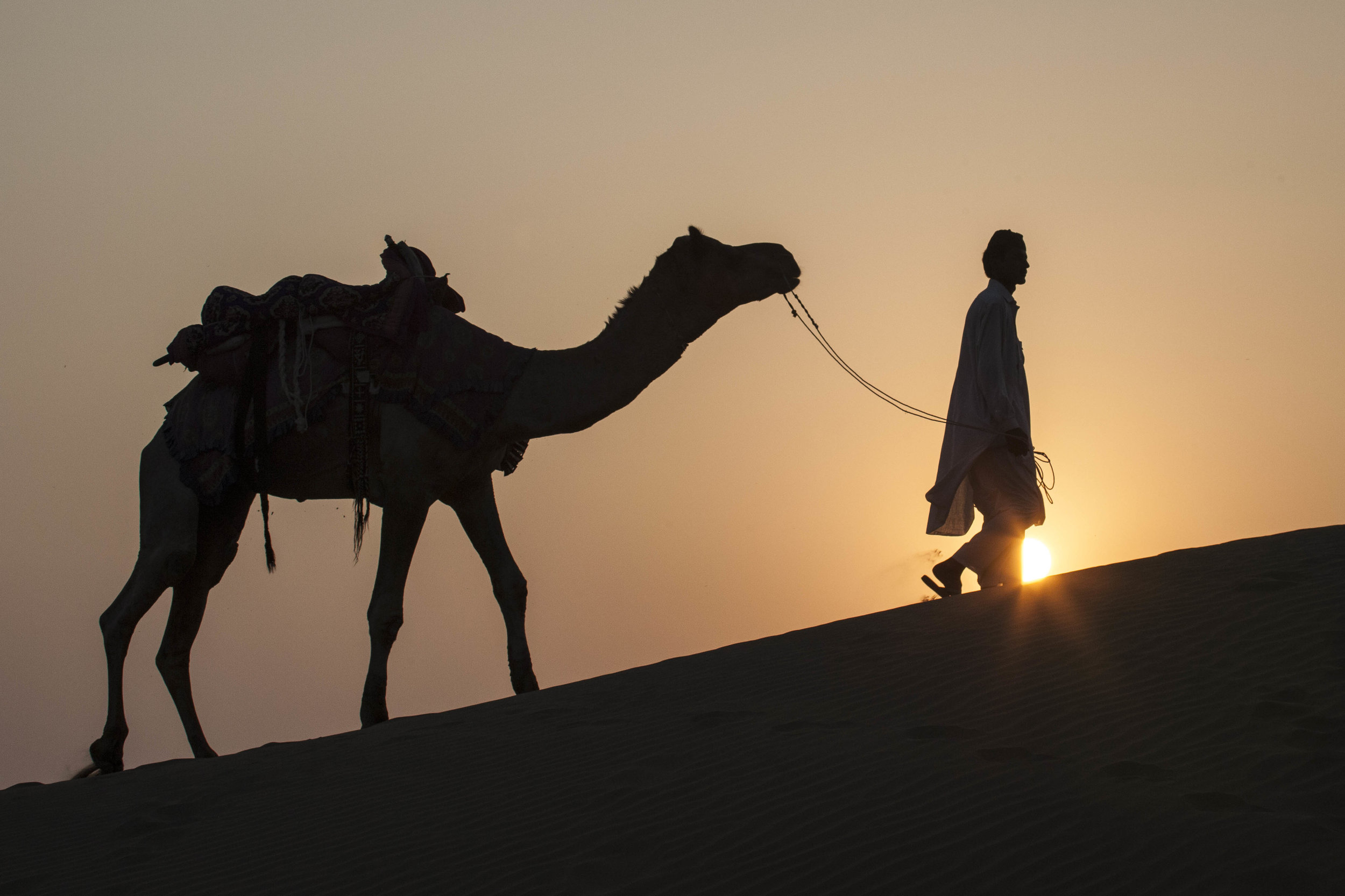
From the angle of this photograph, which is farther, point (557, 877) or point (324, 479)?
point (324, 479)

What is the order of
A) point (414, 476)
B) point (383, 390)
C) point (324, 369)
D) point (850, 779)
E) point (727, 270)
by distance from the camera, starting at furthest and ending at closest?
point (324, 369) → point (383, 390) → point (414, 476) → point (727, 270) → point (850, 779)

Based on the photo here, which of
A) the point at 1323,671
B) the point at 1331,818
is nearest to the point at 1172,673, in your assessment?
the point at 1323,671

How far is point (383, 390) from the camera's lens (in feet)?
29.0

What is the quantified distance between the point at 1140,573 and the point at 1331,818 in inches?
165

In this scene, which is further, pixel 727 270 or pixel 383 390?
pixel 383 390

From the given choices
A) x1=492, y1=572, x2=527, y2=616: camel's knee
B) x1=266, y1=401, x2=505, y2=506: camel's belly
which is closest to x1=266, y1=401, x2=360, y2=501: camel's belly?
x1=266, y1=401, x2=505, y2=506: camel's belly

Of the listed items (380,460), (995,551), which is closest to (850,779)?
(995,551)

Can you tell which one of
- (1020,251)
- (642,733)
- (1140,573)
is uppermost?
(1020,251)

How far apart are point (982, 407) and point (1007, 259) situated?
1.10m

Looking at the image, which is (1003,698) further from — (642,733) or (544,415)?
(544,415)

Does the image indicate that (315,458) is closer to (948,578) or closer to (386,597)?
(386,597)

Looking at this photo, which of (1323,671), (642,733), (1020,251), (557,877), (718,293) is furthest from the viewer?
(1020,251)

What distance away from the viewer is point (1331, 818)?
14.8 ft

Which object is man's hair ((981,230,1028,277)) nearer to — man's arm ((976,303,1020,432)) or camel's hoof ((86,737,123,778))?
man's arm ((976,303,1020,432))
